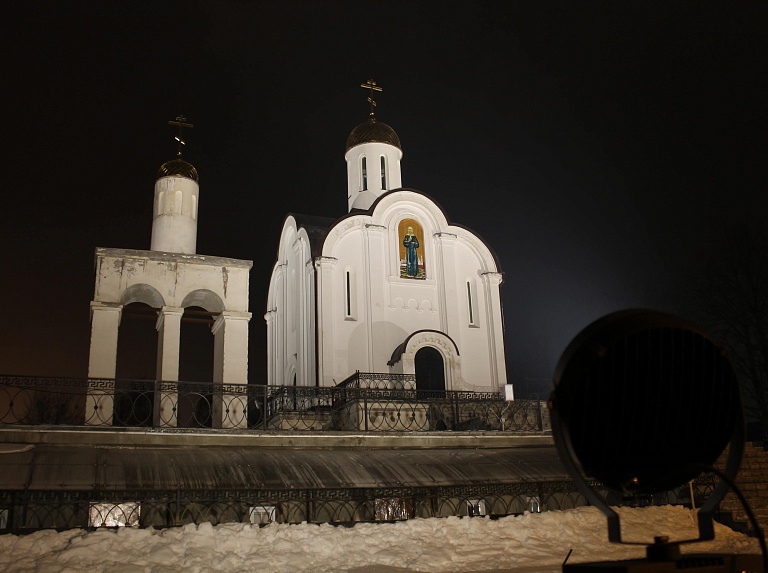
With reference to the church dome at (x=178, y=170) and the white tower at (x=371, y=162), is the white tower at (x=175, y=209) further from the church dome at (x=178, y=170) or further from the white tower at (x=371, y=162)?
the white tower at (x=371, y=162)

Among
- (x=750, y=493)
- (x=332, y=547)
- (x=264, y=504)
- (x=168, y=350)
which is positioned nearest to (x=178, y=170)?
(x=168, y=350)

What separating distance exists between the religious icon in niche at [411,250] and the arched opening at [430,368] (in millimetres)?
2616

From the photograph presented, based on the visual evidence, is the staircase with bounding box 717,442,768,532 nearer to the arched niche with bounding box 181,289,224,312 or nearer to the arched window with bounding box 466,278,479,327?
the arched window with bounding box 466,278,479,327

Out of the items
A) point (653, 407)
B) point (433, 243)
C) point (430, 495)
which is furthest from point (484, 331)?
point (653, 407)

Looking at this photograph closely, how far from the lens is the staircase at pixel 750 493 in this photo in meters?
12.1

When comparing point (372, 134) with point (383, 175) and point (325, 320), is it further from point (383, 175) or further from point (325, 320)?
point (325, 320)

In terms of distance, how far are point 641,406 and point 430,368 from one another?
63.2ft

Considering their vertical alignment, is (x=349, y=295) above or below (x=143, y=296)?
above

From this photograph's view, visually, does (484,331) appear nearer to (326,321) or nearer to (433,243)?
(433,243)

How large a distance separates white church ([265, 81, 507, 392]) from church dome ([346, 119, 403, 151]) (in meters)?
3.82

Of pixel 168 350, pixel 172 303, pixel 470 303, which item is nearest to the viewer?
pixel 168 350

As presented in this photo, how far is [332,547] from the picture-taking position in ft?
28.1

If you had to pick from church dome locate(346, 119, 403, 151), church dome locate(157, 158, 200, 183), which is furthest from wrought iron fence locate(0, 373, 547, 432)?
church dome locate(346, 119, 403, 151)

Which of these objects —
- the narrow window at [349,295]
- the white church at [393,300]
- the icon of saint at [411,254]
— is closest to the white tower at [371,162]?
the white church at [393,300]
